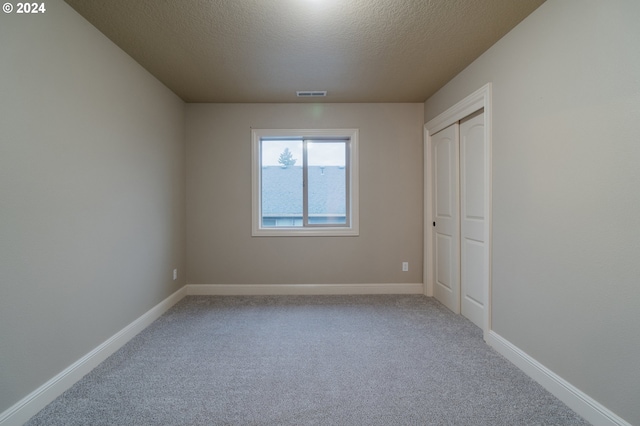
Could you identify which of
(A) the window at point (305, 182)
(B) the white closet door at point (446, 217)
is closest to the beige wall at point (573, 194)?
(B) the white closet door at point (446, 217)

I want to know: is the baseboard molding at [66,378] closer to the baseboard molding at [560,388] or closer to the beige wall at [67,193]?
the beige wall at [67,193]

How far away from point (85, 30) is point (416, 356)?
3.41m

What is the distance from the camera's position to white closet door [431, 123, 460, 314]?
3.18 metres

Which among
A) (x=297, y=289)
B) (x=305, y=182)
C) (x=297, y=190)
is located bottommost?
(x=297, y=289)

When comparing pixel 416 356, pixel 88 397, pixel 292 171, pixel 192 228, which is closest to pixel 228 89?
pixel 292 171

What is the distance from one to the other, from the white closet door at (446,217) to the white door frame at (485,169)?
0.06m

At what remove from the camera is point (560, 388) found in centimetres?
177

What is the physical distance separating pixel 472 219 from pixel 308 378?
6.91 ft

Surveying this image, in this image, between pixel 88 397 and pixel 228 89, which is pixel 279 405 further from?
pixel 228 89

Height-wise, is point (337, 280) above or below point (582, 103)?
below

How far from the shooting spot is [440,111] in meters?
3.40

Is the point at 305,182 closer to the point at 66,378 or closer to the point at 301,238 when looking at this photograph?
the point at 301,238

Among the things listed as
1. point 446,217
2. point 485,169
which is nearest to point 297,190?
point 446,217

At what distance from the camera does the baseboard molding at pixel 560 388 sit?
1.53 meters
